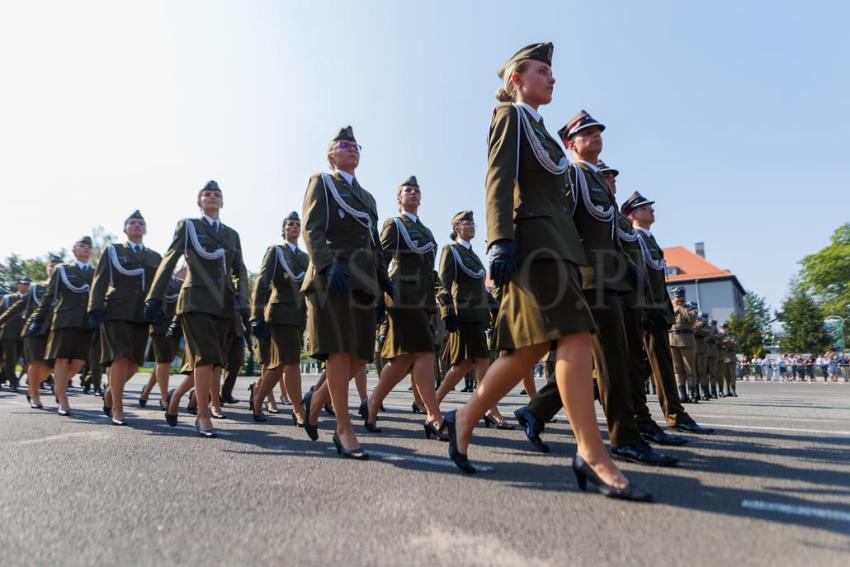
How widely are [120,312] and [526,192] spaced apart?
554 centimetres

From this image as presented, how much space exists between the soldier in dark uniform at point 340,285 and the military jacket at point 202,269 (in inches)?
65.5

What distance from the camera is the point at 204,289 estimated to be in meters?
5.62

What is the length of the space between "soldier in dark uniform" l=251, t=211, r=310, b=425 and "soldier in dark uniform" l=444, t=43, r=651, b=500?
11.2 ft

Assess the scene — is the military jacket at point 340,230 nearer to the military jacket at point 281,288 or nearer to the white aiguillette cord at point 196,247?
the white aiguillette cord at point 196,247

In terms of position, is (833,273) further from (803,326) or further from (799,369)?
(799,369)

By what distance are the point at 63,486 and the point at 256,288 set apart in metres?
4.05

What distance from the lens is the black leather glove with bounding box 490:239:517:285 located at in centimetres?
298

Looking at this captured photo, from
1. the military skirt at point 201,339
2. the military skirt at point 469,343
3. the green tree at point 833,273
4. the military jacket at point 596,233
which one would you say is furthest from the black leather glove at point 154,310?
the green tree at point 833,273

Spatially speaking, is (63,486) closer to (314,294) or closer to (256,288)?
(314,294)

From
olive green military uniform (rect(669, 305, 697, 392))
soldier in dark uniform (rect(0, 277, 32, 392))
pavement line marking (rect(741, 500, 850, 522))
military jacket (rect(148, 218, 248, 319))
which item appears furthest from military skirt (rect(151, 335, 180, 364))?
olive green military uniform (rect(669, 305, 697, 392))

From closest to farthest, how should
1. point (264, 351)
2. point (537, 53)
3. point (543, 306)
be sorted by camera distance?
point (543, 306) < point (537, 53) < point (264, 351)

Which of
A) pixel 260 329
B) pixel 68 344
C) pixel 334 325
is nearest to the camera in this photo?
pixel 334 325

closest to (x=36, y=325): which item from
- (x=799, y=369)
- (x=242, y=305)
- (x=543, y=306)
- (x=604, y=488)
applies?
(x=242, y=305)

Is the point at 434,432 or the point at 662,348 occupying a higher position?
the point at 662,348
